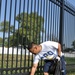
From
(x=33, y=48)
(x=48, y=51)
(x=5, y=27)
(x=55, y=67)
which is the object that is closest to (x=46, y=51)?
(x=48, y=51)

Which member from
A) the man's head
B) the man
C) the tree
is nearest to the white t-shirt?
the man

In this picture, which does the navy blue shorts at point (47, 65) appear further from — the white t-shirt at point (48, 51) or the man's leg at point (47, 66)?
the white t-shirt at point (48, 51)

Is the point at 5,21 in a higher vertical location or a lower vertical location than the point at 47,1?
lower

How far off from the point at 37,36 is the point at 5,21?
56.0 inches

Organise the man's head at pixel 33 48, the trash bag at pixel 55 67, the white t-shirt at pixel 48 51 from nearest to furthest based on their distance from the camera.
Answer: the man's head at pixel 33 48 < the white t-shirt at pixel 48 51 < the trash bag at pixel 55 67

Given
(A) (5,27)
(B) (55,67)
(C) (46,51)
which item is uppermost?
(A) (5,27)

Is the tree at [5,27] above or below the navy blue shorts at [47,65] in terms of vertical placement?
above

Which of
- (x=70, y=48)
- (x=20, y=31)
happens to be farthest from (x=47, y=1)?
(x=70, y=48)

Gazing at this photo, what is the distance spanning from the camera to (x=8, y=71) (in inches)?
269

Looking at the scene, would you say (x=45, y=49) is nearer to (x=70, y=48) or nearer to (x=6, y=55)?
(x=6, y=55)

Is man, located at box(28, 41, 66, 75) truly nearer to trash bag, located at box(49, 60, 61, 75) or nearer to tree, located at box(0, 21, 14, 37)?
trash bag, located at box(49, 60, 61, 75)

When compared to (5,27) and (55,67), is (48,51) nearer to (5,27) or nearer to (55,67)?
(55,67)

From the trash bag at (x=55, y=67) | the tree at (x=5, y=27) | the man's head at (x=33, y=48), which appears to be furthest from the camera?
the trash bag at (x=55, y=67)

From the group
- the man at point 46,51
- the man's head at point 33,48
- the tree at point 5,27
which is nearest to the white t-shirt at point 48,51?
the man at point 46,51
